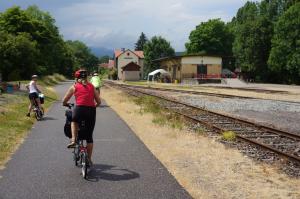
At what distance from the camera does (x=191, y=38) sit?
118000 mm

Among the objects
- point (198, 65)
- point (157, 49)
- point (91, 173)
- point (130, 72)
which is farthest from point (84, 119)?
point (157, 49)

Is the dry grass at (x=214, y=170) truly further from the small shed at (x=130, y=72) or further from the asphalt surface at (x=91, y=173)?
the small shed at (x=130, y=72)

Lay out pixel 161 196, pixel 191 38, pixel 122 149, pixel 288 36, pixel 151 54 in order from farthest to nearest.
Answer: pixel 151 54, pixel 191 38, pixel 288 36, pixel 122 149, pixel 161 196

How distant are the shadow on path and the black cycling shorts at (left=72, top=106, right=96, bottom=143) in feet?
2.31

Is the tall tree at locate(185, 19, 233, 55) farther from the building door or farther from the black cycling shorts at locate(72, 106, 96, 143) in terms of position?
the black cycling shorts at locate(72, 106, 96, 143)

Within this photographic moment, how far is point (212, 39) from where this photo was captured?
113562mm

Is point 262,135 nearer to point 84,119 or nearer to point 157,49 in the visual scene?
point 84,119

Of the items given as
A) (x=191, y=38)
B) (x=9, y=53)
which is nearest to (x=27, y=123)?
(x=9, y=53)

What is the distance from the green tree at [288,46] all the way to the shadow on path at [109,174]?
214 feet

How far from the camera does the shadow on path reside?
8352mm

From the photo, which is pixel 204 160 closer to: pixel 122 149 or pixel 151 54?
pixel 122 149

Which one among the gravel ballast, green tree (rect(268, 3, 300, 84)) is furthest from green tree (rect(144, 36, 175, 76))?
the gravel ballast

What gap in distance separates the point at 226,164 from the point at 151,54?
130 metres

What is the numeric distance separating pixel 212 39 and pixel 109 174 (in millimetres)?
107043
